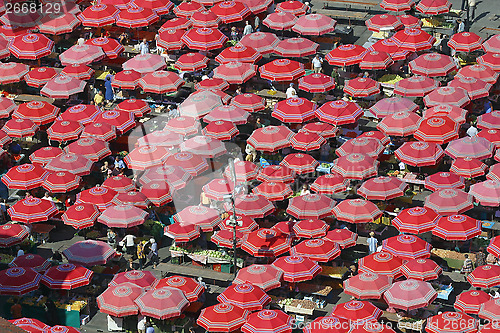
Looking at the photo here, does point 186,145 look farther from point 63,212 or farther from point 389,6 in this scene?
point 389,6

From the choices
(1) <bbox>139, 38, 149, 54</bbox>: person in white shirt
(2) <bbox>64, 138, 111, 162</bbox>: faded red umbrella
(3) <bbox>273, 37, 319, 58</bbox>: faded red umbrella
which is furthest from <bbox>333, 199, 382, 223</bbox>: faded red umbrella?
(1) <bbox>139, 38, 149, 54</bbox>: person in white shirt

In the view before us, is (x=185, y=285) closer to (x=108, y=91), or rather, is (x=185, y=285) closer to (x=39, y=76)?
(x=108, y=91)

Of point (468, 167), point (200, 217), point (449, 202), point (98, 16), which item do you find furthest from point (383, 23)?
point (200, 217)

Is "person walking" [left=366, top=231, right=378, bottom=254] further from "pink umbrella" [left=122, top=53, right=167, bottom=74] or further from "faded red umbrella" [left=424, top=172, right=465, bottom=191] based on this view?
"pink umbrella" [left=122, top=53, right=167, bottom=74]

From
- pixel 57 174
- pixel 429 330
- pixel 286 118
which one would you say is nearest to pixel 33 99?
pixel 57 174

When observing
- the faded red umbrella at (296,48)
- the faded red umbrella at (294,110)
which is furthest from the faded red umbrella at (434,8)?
the faded red umbrella at (294,110)

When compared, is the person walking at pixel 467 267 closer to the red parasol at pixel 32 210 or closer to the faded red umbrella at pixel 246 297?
the faded red umbrella at pixel 246 297

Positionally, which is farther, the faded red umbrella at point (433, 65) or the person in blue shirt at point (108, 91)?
the person in blue shirt at point (108, 91)
